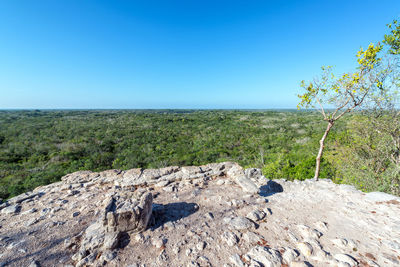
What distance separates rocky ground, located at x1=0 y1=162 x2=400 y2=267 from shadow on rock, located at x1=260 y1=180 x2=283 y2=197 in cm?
18

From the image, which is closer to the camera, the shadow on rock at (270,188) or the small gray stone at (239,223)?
the small gray stone at (239,223)

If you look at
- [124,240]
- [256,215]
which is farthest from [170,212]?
[256,215]

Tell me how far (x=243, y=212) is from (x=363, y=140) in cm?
701

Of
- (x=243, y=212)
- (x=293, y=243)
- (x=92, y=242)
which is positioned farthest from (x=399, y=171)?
(x=92, y=242)

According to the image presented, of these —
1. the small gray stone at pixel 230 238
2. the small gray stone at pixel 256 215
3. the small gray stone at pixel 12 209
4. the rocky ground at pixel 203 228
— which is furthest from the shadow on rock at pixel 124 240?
the small gray stone at pixel 12 209

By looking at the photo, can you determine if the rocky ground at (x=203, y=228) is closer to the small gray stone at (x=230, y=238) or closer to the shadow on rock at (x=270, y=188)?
the small gray stone at (x=230, y=238)

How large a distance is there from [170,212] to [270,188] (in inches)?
153

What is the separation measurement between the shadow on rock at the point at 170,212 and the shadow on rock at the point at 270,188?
2.68m

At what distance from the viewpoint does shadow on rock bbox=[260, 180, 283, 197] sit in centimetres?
577

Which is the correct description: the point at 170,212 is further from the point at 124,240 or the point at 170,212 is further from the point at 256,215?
the point at 256,215

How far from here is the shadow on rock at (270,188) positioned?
577cm

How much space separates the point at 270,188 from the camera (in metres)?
6.09

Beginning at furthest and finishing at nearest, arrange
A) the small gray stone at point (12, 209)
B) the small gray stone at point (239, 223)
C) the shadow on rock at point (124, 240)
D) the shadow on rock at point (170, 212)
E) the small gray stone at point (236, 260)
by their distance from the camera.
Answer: the small gray stone at point (12, 209)
the shadow on rock at point (170, 212)
the small gray stone at point (239, 223)
the shadow on rock at point (124, 240)
the small gray stone at point (236, 260)

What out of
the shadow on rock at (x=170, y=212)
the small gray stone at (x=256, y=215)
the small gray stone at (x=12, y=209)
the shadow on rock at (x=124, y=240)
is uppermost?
the small gray stone at (x=256, y=215)
